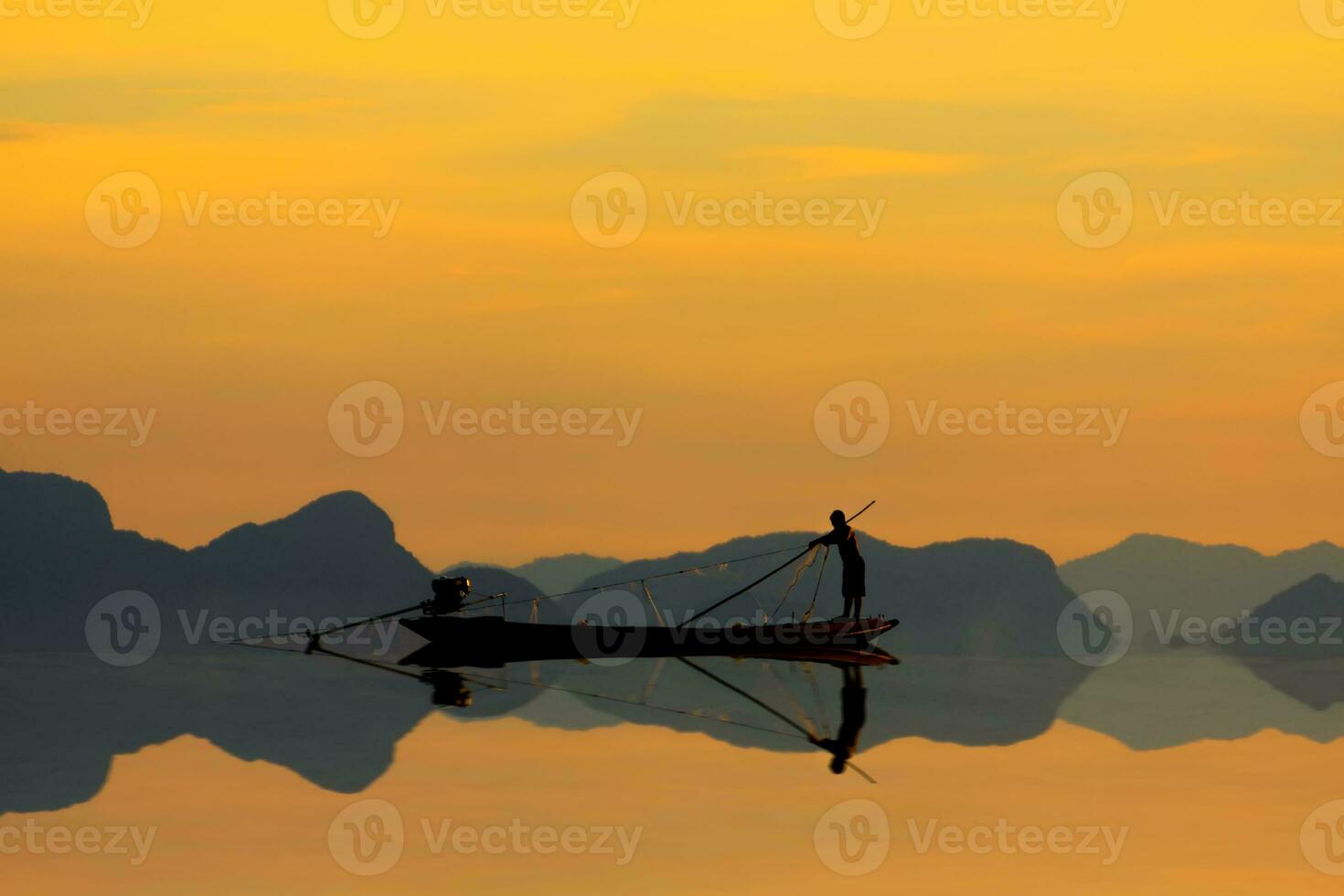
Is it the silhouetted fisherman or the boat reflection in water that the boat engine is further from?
the silhouetted fisherman

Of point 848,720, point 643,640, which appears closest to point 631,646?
point 643,640

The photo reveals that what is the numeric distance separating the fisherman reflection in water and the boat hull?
3.93 ft

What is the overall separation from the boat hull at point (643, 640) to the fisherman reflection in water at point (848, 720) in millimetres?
1198

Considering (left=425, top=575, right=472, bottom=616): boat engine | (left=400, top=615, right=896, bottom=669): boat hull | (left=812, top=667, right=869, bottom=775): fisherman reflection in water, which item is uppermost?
(left=425, top=575, right=472, bottom=616): boat engine

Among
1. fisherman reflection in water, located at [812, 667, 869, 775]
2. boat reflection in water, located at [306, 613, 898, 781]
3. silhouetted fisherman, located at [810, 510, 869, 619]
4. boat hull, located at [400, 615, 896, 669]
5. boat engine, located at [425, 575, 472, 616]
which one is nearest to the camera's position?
fisherman reflection in water, located at [812, 667, 869, 775]

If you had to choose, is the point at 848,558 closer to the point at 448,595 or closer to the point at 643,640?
the point at 643,640

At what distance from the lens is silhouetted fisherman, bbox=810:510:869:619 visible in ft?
158

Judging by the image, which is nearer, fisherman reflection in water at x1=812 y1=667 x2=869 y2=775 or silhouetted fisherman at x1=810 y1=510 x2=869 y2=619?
fisherman reflection in water at x1=812 y1=667 x2=869 y2=775

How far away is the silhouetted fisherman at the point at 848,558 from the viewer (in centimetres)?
4828

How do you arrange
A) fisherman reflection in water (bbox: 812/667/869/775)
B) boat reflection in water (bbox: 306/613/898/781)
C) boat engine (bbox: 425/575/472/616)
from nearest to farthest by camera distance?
fisherman reflection in water (bbox: 812/667/869/775) → boat reflection in water (bbox: 306/613/898/781) → boat engine (bbox: 425/575/472/616)

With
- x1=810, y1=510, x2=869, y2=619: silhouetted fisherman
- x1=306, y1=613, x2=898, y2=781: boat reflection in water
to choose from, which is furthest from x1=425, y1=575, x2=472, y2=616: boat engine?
x1=810, y1=510, x2=869, y2=619: silhouetted fisherman

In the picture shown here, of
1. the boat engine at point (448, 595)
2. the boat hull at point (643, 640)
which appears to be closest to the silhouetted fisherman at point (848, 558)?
the boat hull at point (643, 640)

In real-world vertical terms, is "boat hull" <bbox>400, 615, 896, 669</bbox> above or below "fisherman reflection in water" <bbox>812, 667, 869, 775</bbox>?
above

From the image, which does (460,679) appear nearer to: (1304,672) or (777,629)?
(777,629)
